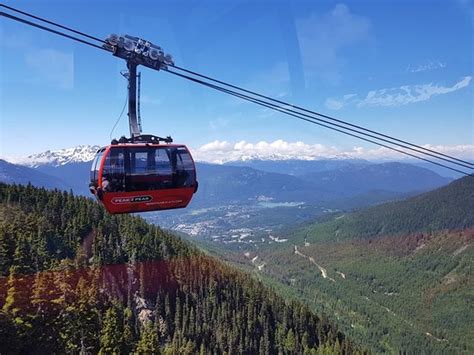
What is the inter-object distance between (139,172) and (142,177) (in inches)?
9.8

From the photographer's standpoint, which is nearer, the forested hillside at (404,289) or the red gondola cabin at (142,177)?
the red gondola cabin at (142,177)

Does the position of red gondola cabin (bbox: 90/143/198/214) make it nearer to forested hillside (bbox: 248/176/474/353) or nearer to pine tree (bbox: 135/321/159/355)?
pine tree (bbox: 135/321/159/355)

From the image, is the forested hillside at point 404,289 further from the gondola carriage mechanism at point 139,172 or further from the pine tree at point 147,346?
the gondola carriage mechanism at point 139,172

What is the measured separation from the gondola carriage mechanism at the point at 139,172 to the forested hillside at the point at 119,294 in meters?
24.7

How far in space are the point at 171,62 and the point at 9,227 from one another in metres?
59.3

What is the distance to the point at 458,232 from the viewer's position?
628ft

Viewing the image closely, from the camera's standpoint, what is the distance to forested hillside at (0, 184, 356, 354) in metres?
39.8

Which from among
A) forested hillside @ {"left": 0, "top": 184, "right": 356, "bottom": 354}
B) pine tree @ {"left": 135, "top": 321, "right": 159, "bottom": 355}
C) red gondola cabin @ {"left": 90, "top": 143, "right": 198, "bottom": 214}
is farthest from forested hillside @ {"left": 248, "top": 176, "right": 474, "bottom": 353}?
red gondola cabin @ {"left": 90, "top": 143, "right": 198, "bottom": 214}

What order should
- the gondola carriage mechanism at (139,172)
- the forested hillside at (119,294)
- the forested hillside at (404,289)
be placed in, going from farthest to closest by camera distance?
the forested hillside at (404,289) < the forested hillside at (119,294) < the gondola carriage mechanism at (139,172)

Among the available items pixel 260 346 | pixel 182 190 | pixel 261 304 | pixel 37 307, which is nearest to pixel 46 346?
pixel 37 307

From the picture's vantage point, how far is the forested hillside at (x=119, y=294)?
1565 inches

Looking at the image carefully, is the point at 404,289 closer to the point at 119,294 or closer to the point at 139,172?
the point at 119,294

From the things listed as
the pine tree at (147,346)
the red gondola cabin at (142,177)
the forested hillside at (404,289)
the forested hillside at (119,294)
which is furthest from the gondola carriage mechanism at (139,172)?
the forested hillside at (404,289)

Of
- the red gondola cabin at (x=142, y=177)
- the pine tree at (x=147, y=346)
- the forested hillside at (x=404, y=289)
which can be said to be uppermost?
the red gondola cabin at (x=142, y=177)
